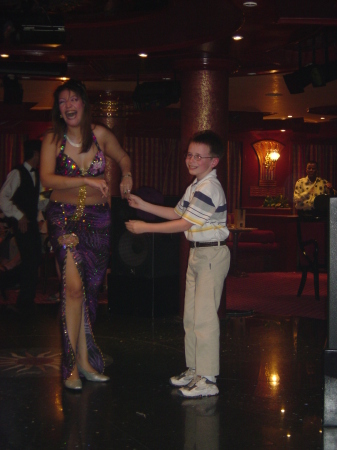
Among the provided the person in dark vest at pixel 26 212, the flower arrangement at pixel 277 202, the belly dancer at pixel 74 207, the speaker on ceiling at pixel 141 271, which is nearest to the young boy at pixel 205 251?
the belly dancer at pixel 74 207

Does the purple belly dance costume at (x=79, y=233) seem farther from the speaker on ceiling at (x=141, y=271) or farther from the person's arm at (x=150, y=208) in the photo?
the speaker on ceiling at (x=141, y=271)

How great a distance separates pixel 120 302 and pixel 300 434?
3312 mm

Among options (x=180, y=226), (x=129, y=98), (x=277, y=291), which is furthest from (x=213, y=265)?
(x=129, y=98)

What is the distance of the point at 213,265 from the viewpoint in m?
3.37

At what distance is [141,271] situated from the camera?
583cm

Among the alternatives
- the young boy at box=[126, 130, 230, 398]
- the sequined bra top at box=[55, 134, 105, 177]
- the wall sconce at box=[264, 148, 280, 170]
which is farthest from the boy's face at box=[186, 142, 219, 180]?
the wall sconce at box=[264, 148, 280, 170]

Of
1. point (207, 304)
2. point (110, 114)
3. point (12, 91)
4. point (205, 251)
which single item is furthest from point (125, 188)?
point (110, 114)

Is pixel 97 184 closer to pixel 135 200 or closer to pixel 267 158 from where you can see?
pixel 135 200

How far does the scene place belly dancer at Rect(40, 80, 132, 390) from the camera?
344cm

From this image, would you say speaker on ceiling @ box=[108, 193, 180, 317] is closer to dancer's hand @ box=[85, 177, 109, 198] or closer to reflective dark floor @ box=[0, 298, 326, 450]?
reflective dark floor @ box=[0, 298, 326, 450]

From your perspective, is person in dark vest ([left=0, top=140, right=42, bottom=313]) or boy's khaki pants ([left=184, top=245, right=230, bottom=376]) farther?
person in dark vest ([left=0, top=140, right=42, bottom=313])

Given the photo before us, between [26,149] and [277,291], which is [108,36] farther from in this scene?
[277,291]

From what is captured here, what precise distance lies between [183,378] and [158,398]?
0.89 ft

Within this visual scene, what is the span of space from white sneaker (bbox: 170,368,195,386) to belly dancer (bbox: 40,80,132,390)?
0.41 metres
